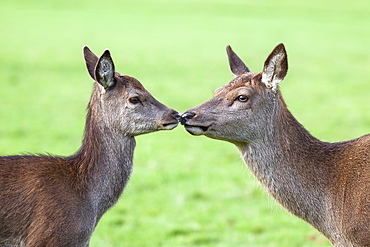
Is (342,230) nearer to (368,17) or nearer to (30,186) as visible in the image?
(30,186)

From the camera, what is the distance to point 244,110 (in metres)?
7.07

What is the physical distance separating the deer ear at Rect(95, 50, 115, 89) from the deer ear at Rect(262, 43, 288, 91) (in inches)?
61.7

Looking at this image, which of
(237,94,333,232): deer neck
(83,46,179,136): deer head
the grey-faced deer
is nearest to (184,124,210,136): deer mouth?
the grey-faced deer

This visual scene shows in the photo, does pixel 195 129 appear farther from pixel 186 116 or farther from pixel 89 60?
pixel 89 60

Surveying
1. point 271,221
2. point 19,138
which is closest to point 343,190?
point 271,221

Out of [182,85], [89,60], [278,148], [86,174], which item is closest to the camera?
[86,174]

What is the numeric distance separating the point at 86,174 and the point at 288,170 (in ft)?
6.83

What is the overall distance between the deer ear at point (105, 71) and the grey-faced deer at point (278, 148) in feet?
2.91

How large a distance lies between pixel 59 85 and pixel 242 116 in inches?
597

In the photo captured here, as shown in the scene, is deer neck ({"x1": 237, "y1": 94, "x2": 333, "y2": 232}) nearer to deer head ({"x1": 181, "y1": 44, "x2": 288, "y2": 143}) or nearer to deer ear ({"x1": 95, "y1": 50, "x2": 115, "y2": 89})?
deer head ({"x1": 181, "y1": 44, "x2": 288, "y2": 143})

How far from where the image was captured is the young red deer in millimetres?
6512

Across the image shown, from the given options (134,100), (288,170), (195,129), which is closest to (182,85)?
(134,100)

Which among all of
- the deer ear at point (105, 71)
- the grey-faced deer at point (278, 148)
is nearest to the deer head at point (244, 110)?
the grey-faced deer at point (278, 148)

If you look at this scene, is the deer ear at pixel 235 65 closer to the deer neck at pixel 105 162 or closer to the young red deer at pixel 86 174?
the young red deer at pixel 86 174
